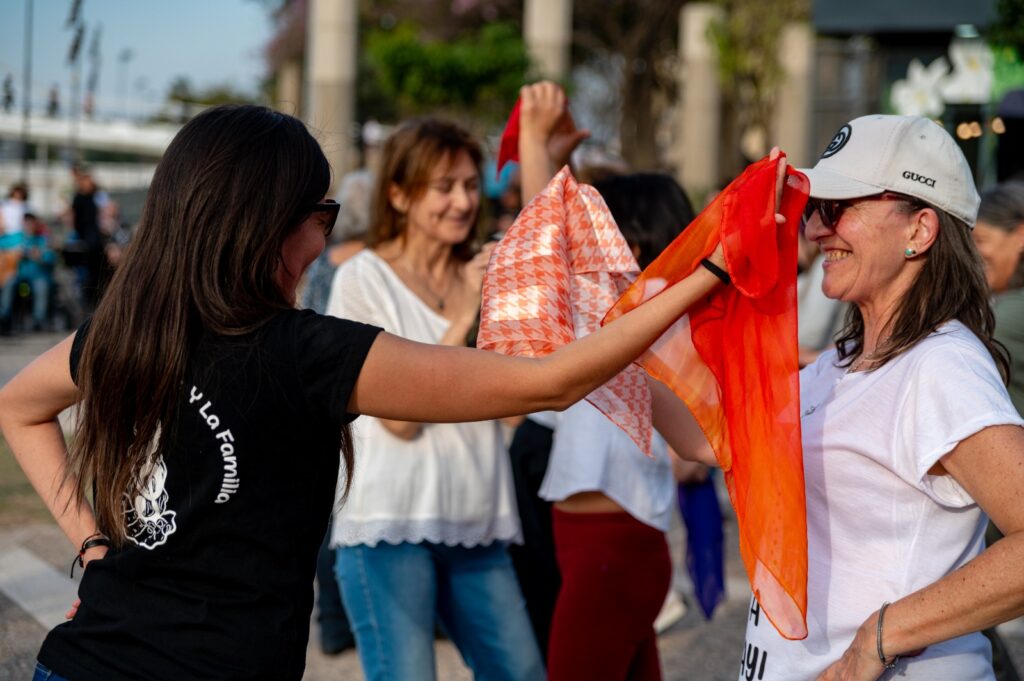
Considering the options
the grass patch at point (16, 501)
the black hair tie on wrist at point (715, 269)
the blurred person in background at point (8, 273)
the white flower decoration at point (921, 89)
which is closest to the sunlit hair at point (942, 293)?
the black hair tie on wrist at point (715, 269)

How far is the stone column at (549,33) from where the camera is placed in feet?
78.5

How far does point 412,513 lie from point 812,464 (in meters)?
A: 1.54

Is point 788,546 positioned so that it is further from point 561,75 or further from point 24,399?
point 561,75

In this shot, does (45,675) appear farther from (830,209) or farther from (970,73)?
(970,73)

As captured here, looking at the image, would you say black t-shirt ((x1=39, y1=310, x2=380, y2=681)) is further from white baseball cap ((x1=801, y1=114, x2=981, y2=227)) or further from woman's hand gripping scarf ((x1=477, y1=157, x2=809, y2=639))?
white baseball cap ((x1=801, y1=114, x2=981, y2=227))

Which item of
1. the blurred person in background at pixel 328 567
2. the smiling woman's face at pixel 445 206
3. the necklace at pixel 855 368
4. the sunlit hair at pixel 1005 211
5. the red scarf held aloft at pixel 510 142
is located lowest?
the blurred person in background at pixel 328 567

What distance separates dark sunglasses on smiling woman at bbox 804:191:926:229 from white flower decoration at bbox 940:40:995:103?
10531mm

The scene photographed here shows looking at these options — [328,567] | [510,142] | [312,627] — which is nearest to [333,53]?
[312,627]

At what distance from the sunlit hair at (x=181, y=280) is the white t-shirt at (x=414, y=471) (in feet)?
5.00

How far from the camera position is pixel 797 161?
19.4 meters

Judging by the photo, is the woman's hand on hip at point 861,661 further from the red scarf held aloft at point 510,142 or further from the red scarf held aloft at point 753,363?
the red scarf held aloft at point 510,142

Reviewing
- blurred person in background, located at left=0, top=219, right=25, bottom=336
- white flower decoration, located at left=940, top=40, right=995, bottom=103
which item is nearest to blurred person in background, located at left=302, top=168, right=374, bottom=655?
white flower decoration, located at left=940, top=40, right=995, bottom=103

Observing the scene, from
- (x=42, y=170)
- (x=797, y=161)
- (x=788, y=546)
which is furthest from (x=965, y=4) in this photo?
(x=42, y=170)

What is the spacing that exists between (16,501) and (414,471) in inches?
213
